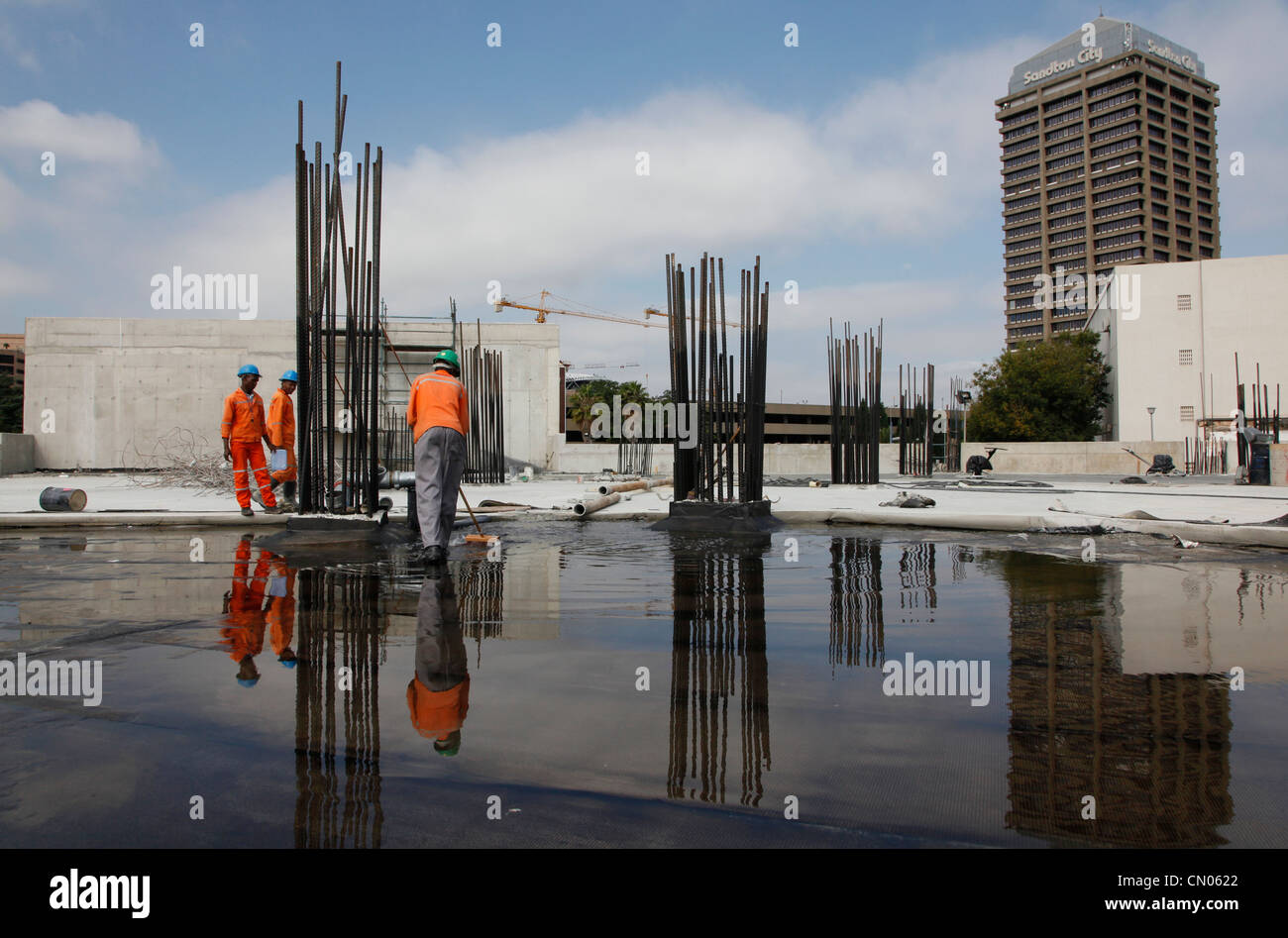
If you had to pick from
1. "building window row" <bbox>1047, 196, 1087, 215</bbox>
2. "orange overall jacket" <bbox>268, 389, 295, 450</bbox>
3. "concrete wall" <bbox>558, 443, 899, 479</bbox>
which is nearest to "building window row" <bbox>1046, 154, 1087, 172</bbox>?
"building window row" <bbox>1047, 196, 1087, 215</bbox>

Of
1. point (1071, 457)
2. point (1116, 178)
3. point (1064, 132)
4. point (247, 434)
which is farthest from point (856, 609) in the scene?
point (1064, 132)

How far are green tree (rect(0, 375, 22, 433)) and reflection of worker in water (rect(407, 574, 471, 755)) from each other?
65.6m

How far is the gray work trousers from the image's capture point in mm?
6410

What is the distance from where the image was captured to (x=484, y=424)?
64.6 ft

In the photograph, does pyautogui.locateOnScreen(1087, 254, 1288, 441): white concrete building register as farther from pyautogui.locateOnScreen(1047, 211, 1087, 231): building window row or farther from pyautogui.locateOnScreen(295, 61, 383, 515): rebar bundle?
pyautogui.locateOnScreen(1047, 211, 1087, 231): building window row

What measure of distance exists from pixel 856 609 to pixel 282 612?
9.79 ft

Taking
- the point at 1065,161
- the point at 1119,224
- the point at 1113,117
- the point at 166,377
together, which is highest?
the point at 1113,117

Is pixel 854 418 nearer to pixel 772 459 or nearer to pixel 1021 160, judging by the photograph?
pixel 772 459

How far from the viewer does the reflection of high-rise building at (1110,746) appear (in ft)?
6.30

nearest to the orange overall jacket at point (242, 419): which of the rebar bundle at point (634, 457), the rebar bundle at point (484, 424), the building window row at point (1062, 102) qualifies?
the rebar bundle at point (484, 424)

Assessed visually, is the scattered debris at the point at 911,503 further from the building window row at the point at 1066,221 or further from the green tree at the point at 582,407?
the building window row at the point at 1066,221

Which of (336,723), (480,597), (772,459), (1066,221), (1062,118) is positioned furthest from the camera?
(1062,118)

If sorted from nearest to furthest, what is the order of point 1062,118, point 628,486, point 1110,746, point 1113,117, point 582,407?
point 1110,746 → point 628,486 → point 582,407 → point 1113,117 → point 1062,118
